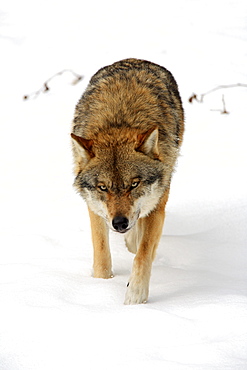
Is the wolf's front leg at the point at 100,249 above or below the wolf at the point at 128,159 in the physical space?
below

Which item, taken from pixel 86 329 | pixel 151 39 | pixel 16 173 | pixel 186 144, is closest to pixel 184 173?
pixel 186 144

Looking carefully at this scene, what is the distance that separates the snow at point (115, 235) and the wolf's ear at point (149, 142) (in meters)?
1.03

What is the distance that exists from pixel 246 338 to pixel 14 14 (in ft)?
38.0

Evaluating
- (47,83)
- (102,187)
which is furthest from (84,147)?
(47,83)

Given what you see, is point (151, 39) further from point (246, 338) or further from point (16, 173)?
point (246, 338)

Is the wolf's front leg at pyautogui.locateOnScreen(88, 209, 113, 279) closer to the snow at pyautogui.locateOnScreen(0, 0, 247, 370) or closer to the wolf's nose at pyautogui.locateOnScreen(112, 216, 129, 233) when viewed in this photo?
the snow at pyautogui.locateOnScreen(0, 0, 247, 370)

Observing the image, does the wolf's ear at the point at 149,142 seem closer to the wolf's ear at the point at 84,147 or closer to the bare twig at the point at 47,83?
the wolf's ear at the point at 84,147

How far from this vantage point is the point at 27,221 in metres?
6.02

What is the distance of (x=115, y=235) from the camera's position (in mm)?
5898

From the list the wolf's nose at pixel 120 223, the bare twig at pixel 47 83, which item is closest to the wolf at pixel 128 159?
the wolf's nose at pixel 120 223

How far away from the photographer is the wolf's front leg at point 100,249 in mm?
4766

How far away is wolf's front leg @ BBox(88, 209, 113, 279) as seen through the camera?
477cm

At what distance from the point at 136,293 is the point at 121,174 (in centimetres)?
85

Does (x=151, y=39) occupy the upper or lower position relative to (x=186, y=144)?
upper
